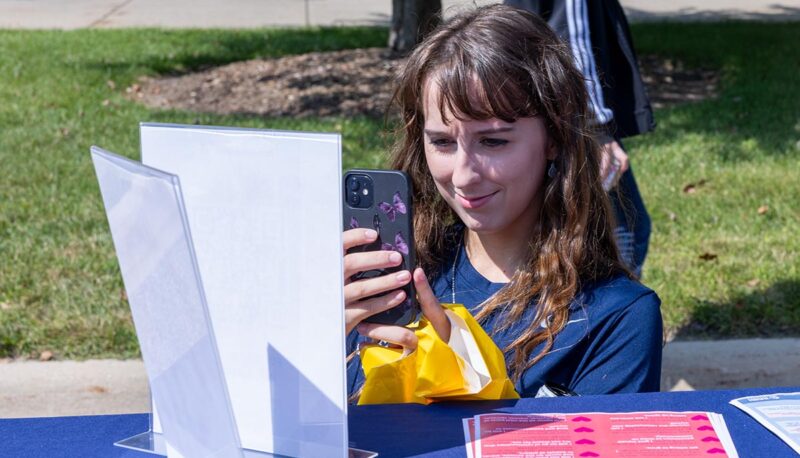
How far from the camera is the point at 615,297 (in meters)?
2.12

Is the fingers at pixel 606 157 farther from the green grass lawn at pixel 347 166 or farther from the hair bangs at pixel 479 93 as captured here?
the hair bangs at pixel 479 93

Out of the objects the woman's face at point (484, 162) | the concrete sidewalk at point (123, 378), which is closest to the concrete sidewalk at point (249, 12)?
the concrete sidewalk at point (123, 378)

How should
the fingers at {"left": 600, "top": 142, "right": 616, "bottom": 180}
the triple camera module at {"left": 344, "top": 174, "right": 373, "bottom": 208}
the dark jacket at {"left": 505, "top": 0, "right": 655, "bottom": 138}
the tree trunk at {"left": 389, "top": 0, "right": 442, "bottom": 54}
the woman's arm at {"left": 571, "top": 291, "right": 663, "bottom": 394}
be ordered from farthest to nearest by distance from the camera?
1. the tree trunk at {"left": 389, "top": 0, "right": 442, "bottom": 54}
2. the dark jacket at {"left": 505, "top": 0, "right": 655, "bottom": 138}
3. the fingers at {"left": 600, "top": 142, "right": 616, "bottom": 180}
4. the woman's arm at {"left": 571, "top": 291, "right": 663, "bottom": 394}
5. the triple camera module at {"left": 344, "top": 174, "right": 373, "bottom": 208}

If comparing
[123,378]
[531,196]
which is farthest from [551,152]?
[123,378]

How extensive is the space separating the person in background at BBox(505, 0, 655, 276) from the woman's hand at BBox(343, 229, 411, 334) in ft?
5.49

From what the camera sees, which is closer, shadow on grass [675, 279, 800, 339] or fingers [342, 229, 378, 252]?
fingers [342, 229, 378, 252]

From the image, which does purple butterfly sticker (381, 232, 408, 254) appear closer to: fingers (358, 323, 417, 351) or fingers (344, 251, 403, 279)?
fingers (344, 251, 403, 279)

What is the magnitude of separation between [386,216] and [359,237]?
6 cm

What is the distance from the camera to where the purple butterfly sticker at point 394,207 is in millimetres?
1771

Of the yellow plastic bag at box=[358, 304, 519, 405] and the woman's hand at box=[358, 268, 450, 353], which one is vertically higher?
the woman's hand at box=[358, 268, 450, 353]

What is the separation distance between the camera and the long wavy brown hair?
6.84 ft

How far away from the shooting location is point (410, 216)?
1757 millimetres

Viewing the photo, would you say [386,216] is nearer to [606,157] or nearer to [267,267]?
[267,267]

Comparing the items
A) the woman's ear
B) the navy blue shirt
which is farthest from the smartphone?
the woman's ear
